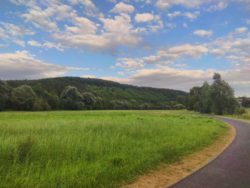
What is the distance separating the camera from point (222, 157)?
36.6 feet

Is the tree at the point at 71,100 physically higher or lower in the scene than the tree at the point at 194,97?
lower

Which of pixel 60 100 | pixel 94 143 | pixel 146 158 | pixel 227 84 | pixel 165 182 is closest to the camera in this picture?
pixel 165 182

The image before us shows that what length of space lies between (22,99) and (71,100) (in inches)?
685

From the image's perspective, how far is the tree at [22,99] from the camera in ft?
237

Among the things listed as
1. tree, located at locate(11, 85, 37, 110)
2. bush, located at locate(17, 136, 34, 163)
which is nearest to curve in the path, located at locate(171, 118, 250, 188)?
bush, located at locate(17, 136, 34, 163)

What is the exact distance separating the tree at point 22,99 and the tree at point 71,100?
13013mm

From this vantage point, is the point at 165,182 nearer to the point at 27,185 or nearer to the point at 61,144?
the point at 27,185

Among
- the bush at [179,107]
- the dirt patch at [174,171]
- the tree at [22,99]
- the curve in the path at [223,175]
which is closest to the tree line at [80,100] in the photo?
the tree at [22,99]

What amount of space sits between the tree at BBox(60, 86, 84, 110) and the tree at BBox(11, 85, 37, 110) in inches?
512

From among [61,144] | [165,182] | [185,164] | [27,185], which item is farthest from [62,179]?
[185,164]

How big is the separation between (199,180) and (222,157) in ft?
13.1

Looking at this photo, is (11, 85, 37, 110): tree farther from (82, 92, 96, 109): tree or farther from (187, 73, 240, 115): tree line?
(187, 73, 240, 115): tree line

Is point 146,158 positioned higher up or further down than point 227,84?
further down

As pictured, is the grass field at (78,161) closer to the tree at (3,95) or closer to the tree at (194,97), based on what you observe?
the tree at (3,95)
